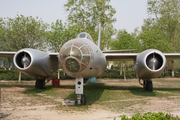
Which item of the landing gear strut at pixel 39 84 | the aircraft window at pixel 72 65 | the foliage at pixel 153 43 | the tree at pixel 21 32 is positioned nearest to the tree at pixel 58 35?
the tree at pixel 21 32

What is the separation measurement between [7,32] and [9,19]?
1.57m

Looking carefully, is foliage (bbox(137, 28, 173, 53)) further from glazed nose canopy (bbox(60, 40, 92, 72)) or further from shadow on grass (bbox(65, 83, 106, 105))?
glazed nose canopy (bbox(60, 40, 92, 72))

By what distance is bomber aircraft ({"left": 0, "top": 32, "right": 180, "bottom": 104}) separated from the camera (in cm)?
611

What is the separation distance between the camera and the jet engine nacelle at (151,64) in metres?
8.80

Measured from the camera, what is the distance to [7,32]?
19469 millimetres

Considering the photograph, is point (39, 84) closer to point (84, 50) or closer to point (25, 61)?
point (25, 61)

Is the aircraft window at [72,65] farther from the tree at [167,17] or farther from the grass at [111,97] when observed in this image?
the tree at [167,17]

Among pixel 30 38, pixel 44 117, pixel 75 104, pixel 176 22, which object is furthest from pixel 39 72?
pixel 176 22

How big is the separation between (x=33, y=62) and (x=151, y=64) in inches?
267

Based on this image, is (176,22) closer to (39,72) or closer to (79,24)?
(79,24)

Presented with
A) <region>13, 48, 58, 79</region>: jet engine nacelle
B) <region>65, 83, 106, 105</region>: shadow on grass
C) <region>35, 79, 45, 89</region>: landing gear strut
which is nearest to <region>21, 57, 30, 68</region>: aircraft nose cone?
<region>13, 48, 58, 79</region>: jet engine nacelle

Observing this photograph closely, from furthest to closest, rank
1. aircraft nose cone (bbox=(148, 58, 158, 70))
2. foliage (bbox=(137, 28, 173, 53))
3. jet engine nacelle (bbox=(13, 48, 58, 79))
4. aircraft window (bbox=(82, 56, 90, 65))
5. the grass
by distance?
foliage (bbox=(137, 28, 173, 53)), jet engine nacelle (bbox=(13, 48, 58, 79)), aircraft nose cone (bbox=(148, 58, 158, 70)), the grass, aircraft window (bbox=(82, 56, 90, 65))

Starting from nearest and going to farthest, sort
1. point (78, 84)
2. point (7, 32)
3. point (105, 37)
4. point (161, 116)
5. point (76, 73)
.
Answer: point (161, 116), point (76, 73), point (78, 84), point (7, 32), point (105, 37)

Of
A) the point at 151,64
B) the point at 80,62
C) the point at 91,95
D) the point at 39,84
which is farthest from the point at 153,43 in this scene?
the point at 80,62
